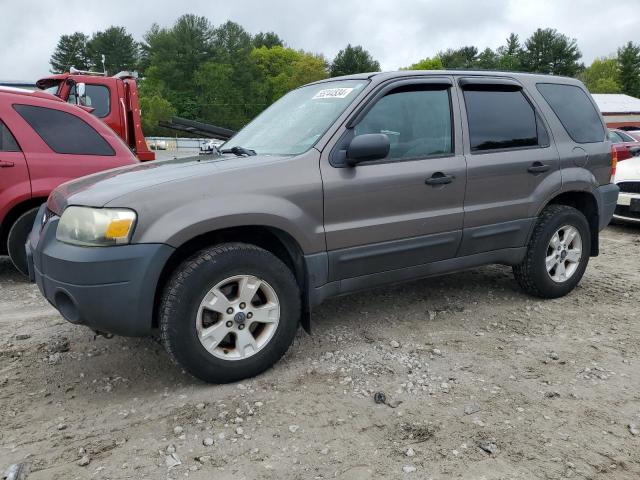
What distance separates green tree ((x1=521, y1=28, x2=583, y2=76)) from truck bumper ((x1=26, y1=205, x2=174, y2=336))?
99651 mm

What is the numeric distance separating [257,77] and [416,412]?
91.1m


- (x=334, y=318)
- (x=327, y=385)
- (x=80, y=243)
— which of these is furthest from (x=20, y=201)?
(x=327, y=385)

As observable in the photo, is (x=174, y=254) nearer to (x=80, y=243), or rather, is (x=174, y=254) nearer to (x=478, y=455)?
(x=80, y=243)

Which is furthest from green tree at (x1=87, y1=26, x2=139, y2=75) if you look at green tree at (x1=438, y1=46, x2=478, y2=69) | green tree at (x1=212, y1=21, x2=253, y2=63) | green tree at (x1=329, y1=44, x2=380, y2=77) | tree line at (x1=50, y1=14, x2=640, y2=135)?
green tree at (x1=438, y1=46, x2=478, y2=69)

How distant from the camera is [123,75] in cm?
1009

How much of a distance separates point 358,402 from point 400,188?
4.58 feet

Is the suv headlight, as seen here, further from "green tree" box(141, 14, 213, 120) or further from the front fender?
"green tree" box(141, 14, 213, 120)

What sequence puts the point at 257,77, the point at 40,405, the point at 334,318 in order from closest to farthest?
the point at 40,405, the point at 334,318, the point at 257,77

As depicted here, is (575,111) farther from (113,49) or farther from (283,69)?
(113,49)

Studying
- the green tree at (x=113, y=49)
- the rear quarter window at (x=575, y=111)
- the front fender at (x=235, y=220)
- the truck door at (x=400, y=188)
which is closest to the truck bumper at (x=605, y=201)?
the rear quarter window at (x=575, y=111)

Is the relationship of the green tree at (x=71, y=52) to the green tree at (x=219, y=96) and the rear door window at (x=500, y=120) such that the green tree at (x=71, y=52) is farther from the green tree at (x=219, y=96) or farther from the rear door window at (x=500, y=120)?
the rear door window at (x=500, y=120)

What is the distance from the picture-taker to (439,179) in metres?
3.83

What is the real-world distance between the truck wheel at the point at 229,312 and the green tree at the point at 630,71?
99.4 m

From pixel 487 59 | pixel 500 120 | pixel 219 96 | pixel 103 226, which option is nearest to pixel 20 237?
pixel 103 226
